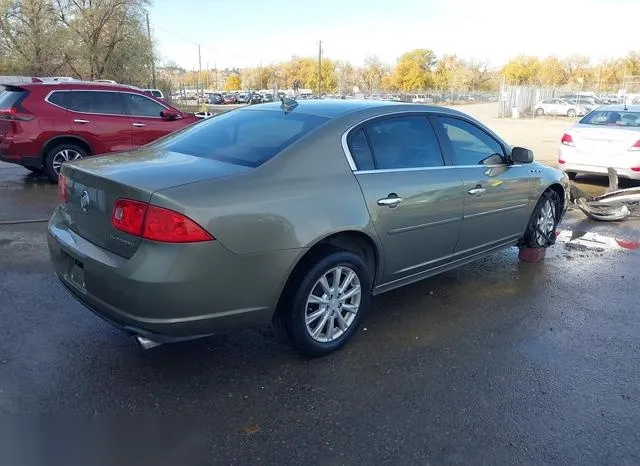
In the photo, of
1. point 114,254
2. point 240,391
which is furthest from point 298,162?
point 240,391

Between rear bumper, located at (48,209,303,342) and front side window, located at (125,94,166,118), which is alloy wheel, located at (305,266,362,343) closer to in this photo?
rear bumper, located at (48,209,303,342)

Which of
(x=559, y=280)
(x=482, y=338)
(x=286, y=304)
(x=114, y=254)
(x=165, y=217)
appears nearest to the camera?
(x=165, y=217)

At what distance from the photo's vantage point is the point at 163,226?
8.86ft

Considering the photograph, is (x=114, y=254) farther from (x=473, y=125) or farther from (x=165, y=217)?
(x=473, y=125)

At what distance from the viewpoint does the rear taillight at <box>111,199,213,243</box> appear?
270 cm

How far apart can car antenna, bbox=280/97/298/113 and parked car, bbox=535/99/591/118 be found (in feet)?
125

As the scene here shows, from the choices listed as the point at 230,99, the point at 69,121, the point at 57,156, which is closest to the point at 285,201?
the point at 69,121

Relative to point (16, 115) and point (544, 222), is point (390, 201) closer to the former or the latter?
point (544, 222)

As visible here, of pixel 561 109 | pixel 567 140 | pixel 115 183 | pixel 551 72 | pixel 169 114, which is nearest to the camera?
pixel 115 183

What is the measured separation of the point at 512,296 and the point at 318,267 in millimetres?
2208

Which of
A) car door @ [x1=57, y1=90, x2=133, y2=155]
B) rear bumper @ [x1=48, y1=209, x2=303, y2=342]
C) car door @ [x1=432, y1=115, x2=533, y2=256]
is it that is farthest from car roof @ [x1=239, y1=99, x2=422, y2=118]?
car door @ [x1=57, y1=90, x2=133, y2=155]

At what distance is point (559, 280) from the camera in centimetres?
506

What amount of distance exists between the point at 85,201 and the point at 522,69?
9340cm

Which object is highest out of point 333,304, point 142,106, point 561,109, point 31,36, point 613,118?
point 31,36
